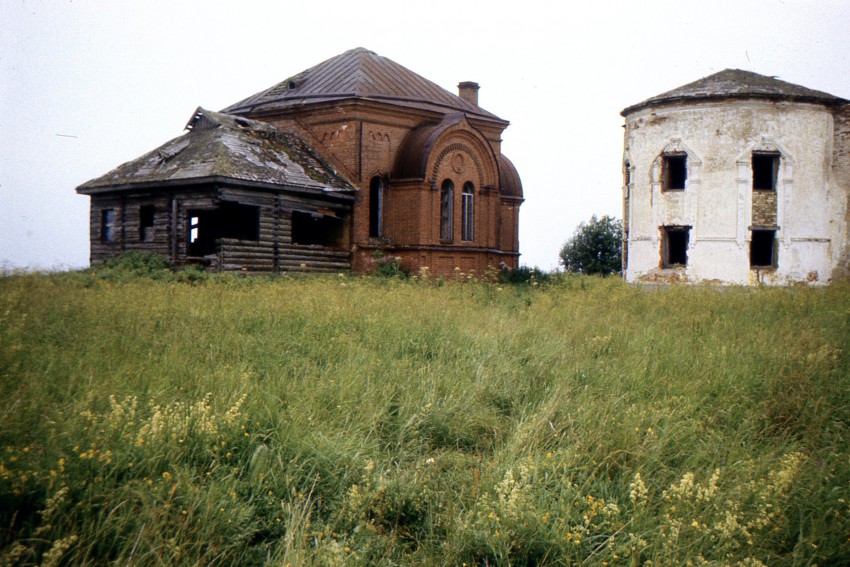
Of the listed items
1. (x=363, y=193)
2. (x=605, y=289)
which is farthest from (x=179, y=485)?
(x=363, y=193)

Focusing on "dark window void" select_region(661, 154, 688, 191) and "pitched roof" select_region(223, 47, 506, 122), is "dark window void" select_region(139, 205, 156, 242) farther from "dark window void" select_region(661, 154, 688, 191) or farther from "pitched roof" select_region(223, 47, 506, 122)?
"dark window void" select_region(661, 154, 688, 191)

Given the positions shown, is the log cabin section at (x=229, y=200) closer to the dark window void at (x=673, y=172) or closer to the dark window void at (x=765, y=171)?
the dark window void at (x=673, y=172)

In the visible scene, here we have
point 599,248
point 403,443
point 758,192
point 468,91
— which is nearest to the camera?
point 403,443

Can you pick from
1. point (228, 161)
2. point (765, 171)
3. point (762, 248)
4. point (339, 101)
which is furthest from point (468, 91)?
point (228, 161)

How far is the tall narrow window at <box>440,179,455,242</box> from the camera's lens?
862 inches

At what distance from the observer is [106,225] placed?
21.0 metres

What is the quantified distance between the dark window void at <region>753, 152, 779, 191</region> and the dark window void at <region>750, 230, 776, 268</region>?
4.68ft

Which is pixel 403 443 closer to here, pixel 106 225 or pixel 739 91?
pixel 106 225

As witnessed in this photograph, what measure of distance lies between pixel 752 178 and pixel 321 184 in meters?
13.1

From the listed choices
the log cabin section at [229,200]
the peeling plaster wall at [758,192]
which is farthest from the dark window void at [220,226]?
the peeling plaster wall at [758,192]

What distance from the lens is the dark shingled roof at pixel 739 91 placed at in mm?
20328

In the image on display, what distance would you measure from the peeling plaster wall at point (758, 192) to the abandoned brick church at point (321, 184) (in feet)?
21.3

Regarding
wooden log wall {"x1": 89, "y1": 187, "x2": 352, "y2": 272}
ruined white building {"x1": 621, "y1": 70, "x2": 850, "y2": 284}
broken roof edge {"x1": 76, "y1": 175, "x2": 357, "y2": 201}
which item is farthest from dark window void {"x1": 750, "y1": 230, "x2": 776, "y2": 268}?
wooden log wall {"x1": 89, "y1": 187, "x2": 352, "y2": 272}

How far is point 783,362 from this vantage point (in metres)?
7.14
